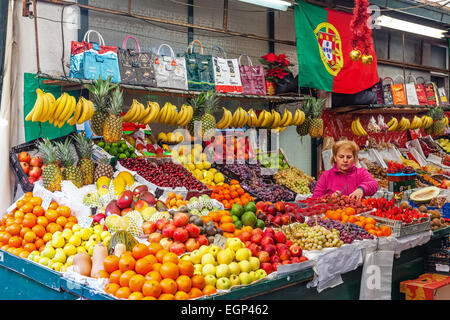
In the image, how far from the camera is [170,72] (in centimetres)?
573

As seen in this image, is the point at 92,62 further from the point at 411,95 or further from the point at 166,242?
the point at 411,95

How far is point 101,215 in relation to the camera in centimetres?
379

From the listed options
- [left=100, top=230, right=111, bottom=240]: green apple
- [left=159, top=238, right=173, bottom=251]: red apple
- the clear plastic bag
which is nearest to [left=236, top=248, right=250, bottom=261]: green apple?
[left=159, top=238, right=173, bottom=251]: red apple

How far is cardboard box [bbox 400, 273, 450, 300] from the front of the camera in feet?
12.8

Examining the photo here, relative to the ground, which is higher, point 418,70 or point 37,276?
point 418,70

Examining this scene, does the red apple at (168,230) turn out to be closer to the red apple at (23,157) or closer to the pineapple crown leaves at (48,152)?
the pineapple crown leaves at (48,152)

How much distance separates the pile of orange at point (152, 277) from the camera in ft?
7.99

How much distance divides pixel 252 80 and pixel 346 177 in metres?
2.35

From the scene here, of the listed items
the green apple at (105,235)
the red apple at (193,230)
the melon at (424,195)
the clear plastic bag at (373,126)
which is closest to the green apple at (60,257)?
the green apple at (105,235)

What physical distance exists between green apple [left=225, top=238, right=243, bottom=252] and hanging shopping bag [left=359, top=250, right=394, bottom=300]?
1.25 m

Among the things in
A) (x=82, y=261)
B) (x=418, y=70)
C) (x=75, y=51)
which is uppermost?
(x=418, y=70)

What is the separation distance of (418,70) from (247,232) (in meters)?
9.12
